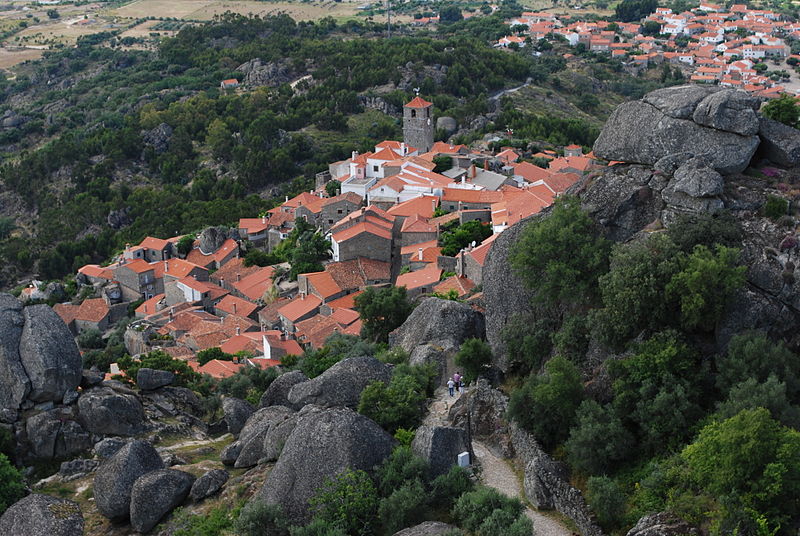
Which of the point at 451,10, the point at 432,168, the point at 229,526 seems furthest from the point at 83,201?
the point at 451,10

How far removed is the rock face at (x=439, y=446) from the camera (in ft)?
62.4

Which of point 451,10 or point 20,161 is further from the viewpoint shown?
point 451,10

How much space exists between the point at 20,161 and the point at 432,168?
63.3 m

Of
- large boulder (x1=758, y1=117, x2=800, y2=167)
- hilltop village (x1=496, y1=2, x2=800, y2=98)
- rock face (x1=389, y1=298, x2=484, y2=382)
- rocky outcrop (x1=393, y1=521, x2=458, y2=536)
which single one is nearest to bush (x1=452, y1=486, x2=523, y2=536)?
rocky outcrop (x1=393, y1=521, x2=458, y2=536)

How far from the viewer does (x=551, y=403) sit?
1898 cm

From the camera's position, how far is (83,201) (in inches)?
3413

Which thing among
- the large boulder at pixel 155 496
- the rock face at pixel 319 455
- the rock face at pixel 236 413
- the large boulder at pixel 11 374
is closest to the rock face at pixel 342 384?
the rock face at pixel 236 413

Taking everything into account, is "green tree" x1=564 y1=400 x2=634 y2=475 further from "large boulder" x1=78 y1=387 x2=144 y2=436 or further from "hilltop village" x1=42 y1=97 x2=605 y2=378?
"hilltop village" x1=42 y1=97 x2=605 y2=378

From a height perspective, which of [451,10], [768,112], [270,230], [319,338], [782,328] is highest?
[768,112]

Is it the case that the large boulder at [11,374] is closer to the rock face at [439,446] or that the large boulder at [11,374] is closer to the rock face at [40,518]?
the rock face at [40,518]

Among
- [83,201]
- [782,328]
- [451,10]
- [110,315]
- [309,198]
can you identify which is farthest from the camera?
[451,10]

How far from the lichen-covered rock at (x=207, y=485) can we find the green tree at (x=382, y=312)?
43.2 feet

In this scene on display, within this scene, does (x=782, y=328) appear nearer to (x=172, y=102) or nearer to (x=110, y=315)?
(x=110, y=315)

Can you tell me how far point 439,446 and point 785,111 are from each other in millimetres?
13310
